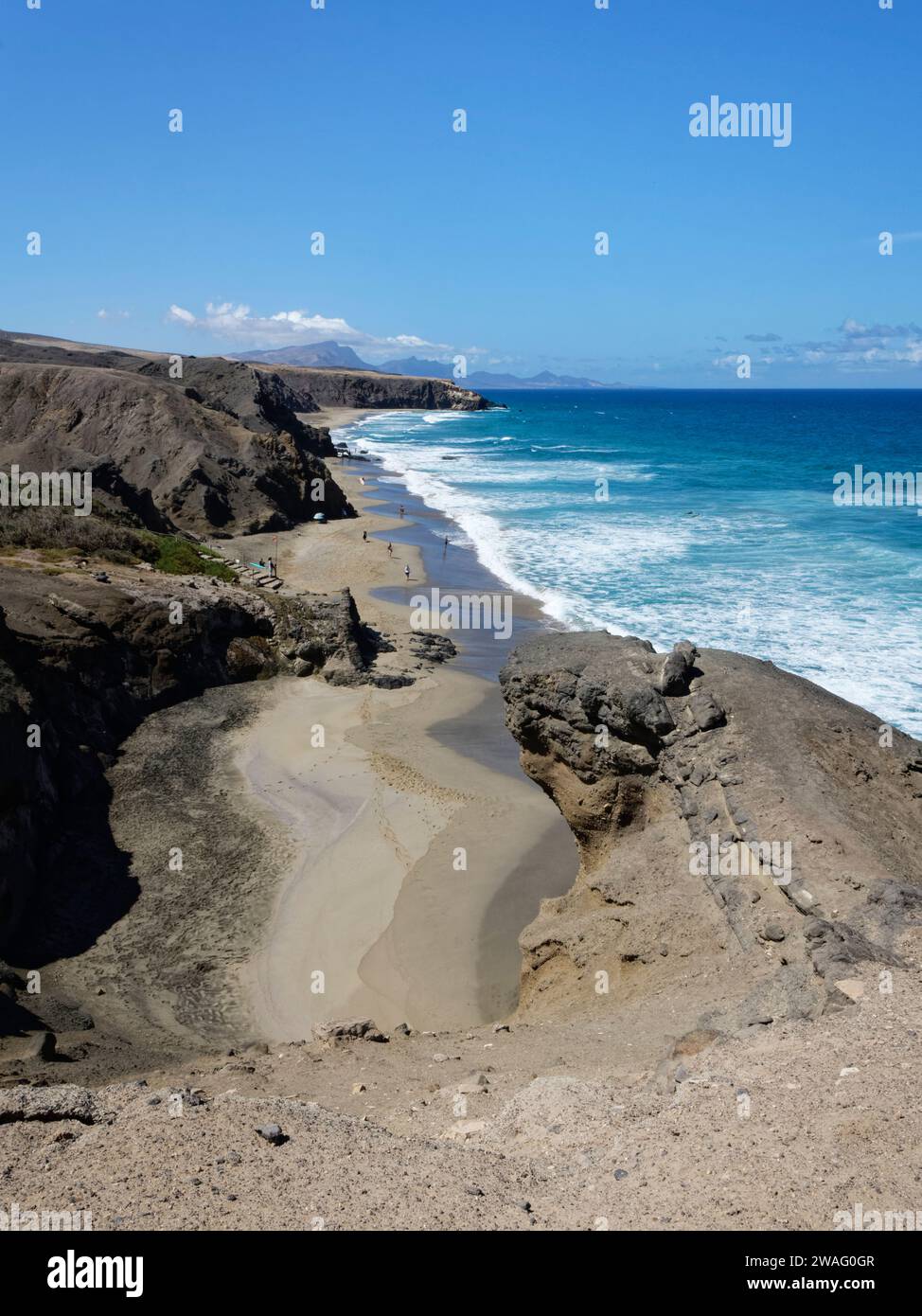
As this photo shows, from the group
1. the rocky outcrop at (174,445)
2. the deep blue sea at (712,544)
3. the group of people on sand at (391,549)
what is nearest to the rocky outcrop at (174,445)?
the rocky outcrop at (174,445)

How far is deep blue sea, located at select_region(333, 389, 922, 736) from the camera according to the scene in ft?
101

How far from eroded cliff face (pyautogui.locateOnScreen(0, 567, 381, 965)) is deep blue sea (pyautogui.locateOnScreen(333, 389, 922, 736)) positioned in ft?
34.8

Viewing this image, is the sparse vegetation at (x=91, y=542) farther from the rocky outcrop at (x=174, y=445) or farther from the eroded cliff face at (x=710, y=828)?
the eroded cliff face at (x=710, y=828)

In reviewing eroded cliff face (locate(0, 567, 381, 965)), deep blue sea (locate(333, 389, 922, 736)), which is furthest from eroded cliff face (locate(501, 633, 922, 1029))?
deep blue sea (locate(333, 389, 922, 736))

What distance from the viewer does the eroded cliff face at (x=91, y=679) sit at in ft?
52.0

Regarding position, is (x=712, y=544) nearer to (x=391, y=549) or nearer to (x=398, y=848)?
→ (x=391, y=549)

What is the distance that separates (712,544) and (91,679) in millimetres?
34137

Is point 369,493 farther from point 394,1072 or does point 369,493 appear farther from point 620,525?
point 394,1072

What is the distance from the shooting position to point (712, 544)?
159 feet

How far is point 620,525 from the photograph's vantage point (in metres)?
54.8

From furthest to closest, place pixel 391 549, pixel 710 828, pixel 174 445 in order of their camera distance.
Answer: pixel 174 445
pixel 391 549
pixel 710 828

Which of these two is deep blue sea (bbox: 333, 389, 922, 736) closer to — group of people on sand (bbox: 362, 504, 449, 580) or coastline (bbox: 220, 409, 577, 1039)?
group of people on sand (bbox: 362, 504, 449, 580)

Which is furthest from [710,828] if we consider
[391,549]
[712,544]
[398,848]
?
[712,544]
